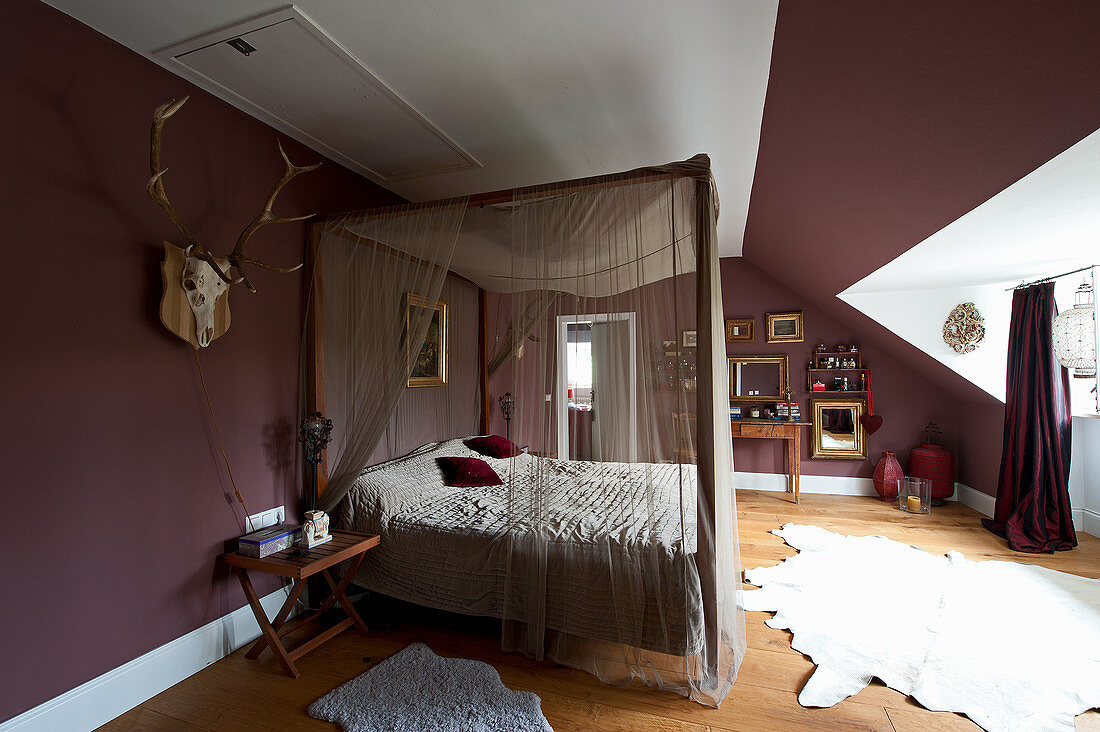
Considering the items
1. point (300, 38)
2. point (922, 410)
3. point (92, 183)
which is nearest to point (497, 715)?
point (92, 183)

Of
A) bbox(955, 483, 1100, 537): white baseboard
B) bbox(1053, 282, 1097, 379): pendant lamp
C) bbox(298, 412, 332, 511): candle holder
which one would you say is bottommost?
bbox(955, 483, 1100, 537): white baseboard

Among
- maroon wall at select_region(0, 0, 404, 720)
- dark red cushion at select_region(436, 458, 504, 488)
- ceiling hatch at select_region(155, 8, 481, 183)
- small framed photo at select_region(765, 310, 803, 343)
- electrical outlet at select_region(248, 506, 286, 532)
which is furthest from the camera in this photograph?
small framed photo at select_region(765, 310, 803, 343)

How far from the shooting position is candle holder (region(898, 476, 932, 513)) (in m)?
Result: 4.79

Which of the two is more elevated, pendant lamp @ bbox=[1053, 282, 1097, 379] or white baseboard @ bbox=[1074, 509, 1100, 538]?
pendant lamp @ bbox=[1053, 282, 1097, 379]

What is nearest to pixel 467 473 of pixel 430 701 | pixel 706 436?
pixel 430 701

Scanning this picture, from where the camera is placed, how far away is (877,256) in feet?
11.2

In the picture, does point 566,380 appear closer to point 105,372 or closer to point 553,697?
point 553,697

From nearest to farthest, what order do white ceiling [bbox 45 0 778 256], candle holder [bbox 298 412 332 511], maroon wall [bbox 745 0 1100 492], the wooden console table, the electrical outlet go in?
maroon wall [bbox 745 0 1100 492] → white ceiling [bbox 45 0 778 256] → the electrical outlet → candle holder [bbox 298 412 332 511] → the wooden console table

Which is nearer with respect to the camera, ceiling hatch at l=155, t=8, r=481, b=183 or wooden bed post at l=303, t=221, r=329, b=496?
ceiling hatch at l=155, t=8, r=481, b=183

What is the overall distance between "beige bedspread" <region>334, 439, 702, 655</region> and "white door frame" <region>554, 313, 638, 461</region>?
0.11 metres

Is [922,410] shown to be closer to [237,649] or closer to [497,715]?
[497,715]

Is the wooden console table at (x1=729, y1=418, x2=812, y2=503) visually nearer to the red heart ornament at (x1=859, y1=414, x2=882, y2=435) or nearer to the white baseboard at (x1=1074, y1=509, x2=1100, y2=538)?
the red heart ornament at (x1=859, y1=414, x2=882, y2=435)

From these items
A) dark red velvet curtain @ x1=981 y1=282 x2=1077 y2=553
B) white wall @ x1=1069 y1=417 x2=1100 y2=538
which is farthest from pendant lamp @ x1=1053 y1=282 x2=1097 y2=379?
white wall @ x1=1069 y1=417 x2=1100 y2=538

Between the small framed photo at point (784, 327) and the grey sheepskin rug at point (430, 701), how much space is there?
15.6 ft
